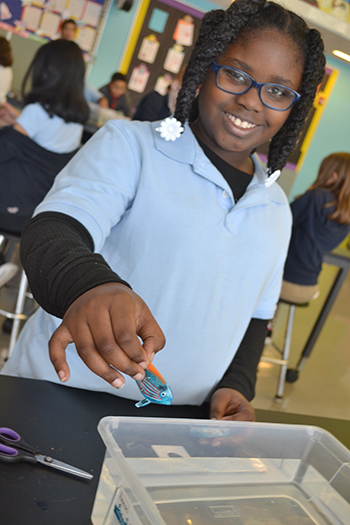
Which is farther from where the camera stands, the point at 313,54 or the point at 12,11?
the point at 12,11

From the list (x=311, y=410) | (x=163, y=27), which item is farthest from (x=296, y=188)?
(x=311, y=410)

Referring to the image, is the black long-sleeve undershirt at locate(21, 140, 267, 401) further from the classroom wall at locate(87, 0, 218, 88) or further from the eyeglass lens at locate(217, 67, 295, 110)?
the classroom wall at locate(87, 0, 218, 88)

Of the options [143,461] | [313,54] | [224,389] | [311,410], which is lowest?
[311,410]

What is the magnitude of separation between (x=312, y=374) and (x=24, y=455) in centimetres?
302

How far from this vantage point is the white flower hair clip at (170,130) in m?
0.92

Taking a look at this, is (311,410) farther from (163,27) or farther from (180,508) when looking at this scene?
Answer: (163,27)

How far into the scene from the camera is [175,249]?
35.1 inches

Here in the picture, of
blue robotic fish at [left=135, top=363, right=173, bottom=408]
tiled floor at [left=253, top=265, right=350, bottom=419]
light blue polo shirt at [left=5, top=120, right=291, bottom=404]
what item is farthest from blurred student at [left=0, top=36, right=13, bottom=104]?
blue robotic fish at [left=135, top=363, right=173, bottom=408]

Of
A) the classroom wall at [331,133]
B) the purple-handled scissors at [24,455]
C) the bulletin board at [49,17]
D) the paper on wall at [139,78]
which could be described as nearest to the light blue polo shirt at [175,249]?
the purple-handled scissors at [24,455]

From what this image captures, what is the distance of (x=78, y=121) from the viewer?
7.98 feet

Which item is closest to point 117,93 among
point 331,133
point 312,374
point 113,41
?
point 113,41

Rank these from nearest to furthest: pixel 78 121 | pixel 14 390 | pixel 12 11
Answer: pixel 14 390
pixel 78 121
pixel 12 11

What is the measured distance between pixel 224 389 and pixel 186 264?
26 cm

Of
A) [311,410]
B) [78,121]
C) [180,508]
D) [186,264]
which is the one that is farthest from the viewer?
[311,410]
